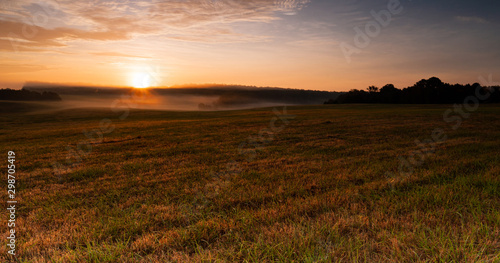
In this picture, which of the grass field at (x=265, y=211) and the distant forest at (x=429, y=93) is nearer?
the grass field at (x=265, y=211)

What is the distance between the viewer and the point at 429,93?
82625mm

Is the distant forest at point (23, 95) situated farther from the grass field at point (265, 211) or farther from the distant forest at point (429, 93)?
the grass field at point (265, 211)

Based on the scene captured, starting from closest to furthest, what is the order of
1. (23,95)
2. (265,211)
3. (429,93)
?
(265,211)
(429,93)
(23,95)

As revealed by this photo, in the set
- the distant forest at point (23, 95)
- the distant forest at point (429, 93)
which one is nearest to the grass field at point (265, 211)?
Answer: the distant forest at point (429, 93)

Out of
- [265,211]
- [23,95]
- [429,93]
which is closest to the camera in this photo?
[265,211]

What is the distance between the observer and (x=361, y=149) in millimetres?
11719

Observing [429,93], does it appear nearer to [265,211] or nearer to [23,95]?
[265,211]

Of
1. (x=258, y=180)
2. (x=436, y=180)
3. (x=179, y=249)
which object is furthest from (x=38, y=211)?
(x=436, y=180)

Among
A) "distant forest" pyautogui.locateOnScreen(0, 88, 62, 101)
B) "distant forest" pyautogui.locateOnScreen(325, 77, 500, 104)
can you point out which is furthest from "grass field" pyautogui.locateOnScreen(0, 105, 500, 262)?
"distant forest" pyautogui.locateOnScreen(0, 88, 62, 101)

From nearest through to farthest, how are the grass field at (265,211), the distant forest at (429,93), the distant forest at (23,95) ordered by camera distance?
1. the grass field at (265,211)
2. the distant forest at (429,93)
3. the distant forest at (23,95)

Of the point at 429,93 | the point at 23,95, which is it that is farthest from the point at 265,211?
the point at 23,95

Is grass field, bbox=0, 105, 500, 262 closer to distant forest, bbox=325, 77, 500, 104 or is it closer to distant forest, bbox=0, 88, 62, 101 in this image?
distant forest, bbox=325, 77, 500, 104

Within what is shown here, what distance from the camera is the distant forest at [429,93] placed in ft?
257

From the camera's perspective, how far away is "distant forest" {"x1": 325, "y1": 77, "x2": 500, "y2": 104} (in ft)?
257
